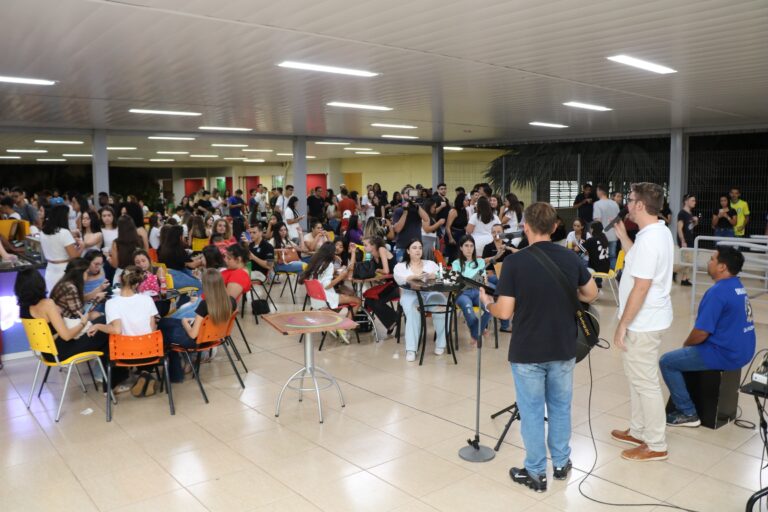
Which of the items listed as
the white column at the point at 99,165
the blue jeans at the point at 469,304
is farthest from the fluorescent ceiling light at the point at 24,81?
the blue jeans at the point at 469,304

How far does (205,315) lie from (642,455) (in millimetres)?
3311

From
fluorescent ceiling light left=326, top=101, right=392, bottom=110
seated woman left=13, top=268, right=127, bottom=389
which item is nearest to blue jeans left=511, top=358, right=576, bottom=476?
seated woman left=13, top=268, right=127, bottom=389

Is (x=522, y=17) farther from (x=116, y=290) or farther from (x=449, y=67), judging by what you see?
(x=116, y=290)

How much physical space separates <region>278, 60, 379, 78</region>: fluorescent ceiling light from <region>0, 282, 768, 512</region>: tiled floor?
3.14m

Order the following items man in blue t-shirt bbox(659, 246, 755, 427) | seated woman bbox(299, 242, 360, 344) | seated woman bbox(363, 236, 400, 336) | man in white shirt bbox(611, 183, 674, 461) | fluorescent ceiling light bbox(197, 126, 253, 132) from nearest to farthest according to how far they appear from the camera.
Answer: man in white shirt bbox(611, 183, 674, 461) < man in blue t-shirt bbox(659, 246, 755, 427) < seated woman bbox(299, 242, 360, 344) < seated woman bbox(363, 236, 400, 336) < fluorescent ceiling light bbox(197, 126, 253, 132)

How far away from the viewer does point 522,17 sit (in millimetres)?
4605

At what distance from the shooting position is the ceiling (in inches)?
176

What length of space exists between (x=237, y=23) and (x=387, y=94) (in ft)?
13.0

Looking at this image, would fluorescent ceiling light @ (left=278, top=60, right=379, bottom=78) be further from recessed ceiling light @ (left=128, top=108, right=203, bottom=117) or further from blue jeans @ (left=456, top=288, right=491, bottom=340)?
recessed ceiling light @ (left=128, top=108, right=203, bottom=117)

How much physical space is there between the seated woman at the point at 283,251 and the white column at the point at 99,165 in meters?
4.71

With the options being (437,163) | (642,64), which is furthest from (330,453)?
(437,163)

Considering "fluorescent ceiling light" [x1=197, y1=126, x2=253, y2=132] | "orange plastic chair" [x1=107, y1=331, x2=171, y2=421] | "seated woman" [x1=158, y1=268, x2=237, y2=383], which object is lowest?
"orange plastic chair" [x1=107, y1=331, x2=171, y2=421]

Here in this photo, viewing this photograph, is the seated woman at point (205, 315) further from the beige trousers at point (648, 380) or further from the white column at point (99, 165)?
the white column at point (99, 165)

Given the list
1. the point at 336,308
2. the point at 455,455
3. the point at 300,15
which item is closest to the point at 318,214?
the point at 336,308
